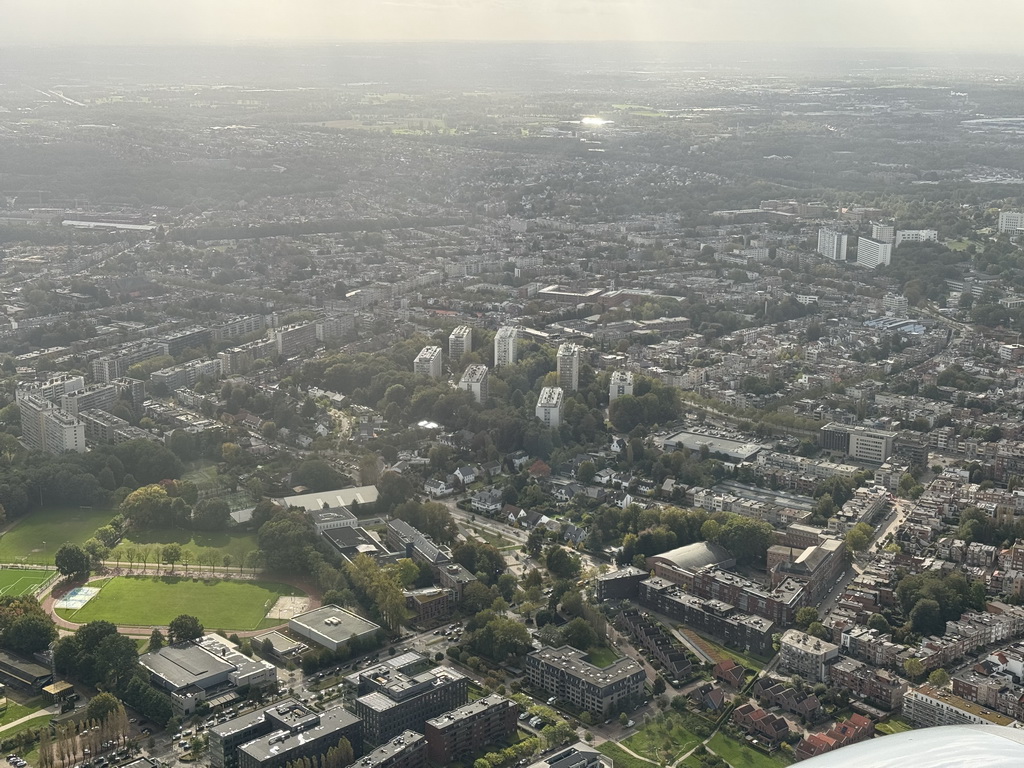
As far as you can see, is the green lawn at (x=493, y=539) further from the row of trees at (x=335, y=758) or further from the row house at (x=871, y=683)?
the row of trees at (x=335, y=758)

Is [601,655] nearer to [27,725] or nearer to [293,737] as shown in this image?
[293,737]

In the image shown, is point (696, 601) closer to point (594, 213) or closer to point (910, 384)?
point (910, 384)

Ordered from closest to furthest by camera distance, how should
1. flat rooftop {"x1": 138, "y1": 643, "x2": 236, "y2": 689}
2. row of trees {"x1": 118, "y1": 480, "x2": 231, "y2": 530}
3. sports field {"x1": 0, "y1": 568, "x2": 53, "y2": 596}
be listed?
flat rooftop {"x1": 138, "y1": 643, "x2": 236, "y2": 689}, sports field {"x1": 0, "y1": 568, "x2": 53, "y2": 596}, row of trees {"x1": 118, "y1": 480, "x2": 231, "y2": 530}

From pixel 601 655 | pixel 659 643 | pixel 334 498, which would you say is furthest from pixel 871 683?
pixel 334 498

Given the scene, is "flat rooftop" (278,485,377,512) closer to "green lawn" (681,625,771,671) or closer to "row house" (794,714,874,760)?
"green lawn" (681,625,771,671)

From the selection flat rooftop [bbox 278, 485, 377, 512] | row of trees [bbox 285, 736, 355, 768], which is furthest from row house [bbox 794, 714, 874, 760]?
flat rooftop [bbox 278, 485, 377, 512]

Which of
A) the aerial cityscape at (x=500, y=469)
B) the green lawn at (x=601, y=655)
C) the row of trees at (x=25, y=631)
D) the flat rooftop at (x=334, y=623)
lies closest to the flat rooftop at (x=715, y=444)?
the aerial cityscape at (x=500, y=469)

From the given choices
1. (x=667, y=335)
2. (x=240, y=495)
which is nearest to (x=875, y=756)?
(x=240, y=495)
